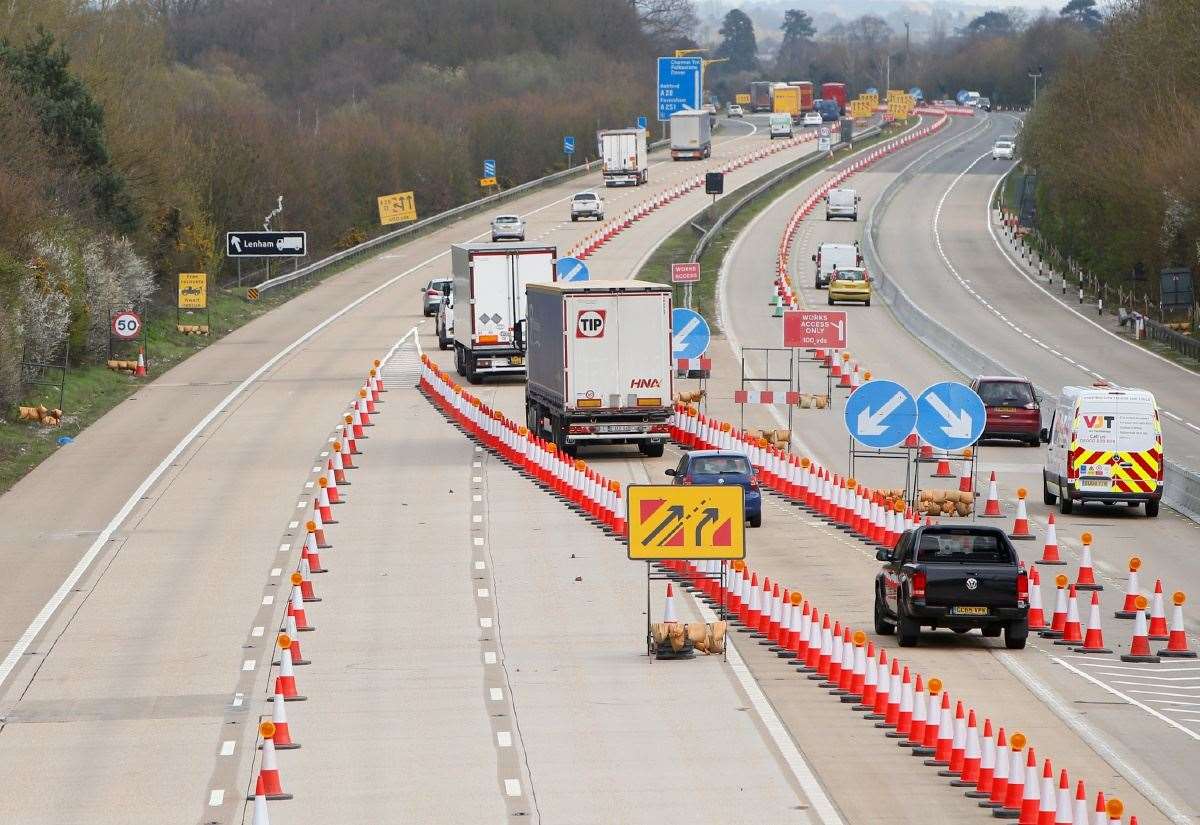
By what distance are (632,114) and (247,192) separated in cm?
7135

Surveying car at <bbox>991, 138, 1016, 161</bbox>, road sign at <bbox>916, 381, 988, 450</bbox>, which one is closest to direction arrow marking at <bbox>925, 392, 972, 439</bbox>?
road sign at <bbox>916, 381, 988, 450</bbox>

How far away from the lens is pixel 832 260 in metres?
77.2

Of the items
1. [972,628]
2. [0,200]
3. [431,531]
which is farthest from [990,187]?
[972,628]

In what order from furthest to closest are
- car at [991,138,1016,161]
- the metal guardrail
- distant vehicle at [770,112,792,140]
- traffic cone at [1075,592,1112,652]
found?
distant vehicle at [770,112,792,140] < car at [991,138,1016,161] < the metal guardrail < traffic cone at [1075,592,1112,652]

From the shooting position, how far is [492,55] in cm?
18525

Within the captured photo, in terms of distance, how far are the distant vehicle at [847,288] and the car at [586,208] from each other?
93.3 feet

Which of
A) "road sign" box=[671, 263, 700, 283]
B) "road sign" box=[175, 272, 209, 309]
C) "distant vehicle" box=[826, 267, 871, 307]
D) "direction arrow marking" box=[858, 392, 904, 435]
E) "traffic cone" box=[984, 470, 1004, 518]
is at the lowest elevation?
"distant vehicle" box=[826, 267, 871, 307]

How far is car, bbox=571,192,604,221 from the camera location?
101 meters

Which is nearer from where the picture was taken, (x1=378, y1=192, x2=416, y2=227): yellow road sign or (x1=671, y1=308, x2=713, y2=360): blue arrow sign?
(x1=671, y1=308, x2=713, y2=360): blue arrow sign

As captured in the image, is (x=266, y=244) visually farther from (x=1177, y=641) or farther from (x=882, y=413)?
(x=1177, y=641)

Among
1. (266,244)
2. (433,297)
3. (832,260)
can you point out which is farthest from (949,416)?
(266,244)

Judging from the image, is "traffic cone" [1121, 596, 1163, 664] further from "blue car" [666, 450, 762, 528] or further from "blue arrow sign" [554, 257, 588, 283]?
"blue arrow sign" [554, 257, 588, 283]

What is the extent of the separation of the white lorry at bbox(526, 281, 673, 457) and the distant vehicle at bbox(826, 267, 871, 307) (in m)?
34.9

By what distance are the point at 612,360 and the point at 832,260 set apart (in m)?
39.4
